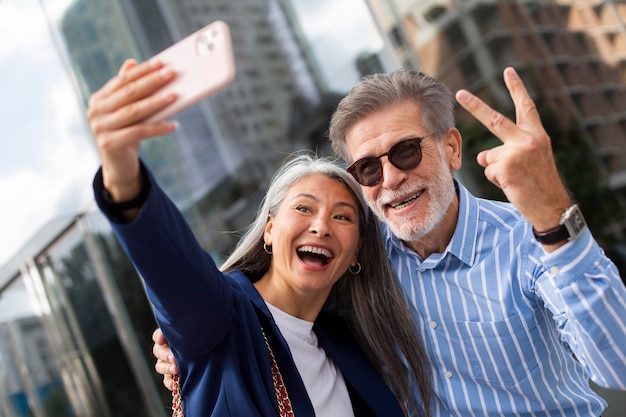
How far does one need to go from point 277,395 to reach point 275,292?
1.53 ft

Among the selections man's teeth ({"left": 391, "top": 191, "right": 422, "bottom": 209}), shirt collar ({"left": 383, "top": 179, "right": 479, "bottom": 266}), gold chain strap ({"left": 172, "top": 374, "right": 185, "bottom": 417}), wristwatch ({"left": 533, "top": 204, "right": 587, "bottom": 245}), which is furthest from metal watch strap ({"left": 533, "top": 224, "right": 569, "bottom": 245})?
gold chain strap ({"left": 172, "top": 374, "right": 185, "bottom": 417})

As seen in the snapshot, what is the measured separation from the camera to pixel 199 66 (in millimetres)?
1179

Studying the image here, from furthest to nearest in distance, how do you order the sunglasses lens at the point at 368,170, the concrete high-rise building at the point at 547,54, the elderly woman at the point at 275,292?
the concrete high-rise building at the point at 547,54, the sunglasses lens at the point at 368,170, the elderly woman at the point at 275,292

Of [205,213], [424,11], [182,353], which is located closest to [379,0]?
[424,11]

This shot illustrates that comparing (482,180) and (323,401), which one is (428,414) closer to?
(323,401)

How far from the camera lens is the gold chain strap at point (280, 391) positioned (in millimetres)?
1865

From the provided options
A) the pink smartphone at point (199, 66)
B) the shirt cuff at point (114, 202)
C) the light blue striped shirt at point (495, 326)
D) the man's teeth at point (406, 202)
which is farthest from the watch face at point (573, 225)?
the shirt cuff at point (114, 202)

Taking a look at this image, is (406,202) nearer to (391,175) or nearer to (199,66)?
(391,175)

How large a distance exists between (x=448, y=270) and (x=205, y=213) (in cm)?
495

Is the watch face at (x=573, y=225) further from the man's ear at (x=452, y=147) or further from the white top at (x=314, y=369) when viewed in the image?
the white top at (x=314, y=369)

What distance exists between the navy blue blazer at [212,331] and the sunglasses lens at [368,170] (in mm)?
548

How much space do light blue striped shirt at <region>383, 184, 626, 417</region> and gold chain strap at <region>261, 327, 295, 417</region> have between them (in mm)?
586

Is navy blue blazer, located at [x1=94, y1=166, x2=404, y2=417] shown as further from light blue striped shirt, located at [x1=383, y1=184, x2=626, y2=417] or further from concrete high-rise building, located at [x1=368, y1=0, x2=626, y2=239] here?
concrete high-rise building, located at [x1=368, y1=0, x2=626, y2=239]

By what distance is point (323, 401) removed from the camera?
2.09m
